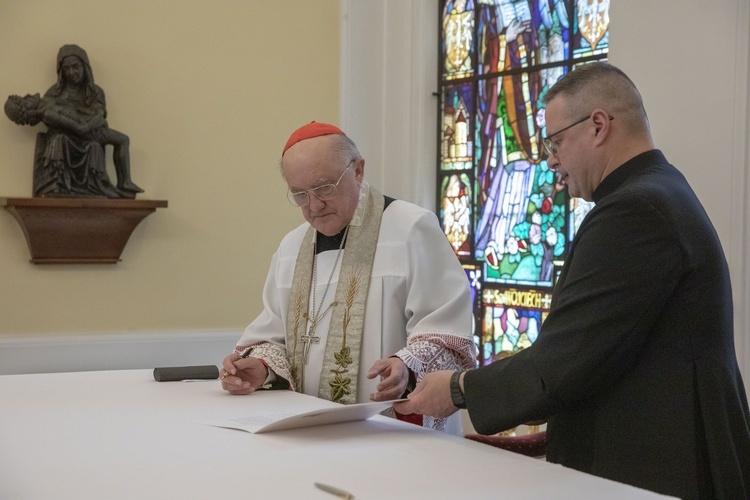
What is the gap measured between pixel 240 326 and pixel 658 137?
3014 mm

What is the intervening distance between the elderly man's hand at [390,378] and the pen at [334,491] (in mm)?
883

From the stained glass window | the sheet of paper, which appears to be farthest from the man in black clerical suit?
the stained glass window

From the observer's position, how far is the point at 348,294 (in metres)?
3.47

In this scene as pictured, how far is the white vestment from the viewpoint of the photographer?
10.5 feet

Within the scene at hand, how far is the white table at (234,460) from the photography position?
187cm

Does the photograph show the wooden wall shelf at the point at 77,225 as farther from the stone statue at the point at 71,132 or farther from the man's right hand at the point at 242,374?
the man's right hand at the point at 242,374

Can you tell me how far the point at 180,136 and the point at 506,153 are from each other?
202 centimetres

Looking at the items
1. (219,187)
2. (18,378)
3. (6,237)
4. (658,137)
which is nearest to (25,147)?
(6,237)

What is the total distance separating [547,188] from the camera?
538 cm

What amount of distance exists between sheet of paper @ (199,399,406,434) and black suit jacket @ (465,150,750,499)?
0.41m

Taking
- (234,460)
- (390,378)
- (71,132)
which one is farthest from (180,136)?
(234,460)

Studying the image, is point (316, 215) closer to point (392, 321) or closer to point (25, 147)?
point (392, 321)

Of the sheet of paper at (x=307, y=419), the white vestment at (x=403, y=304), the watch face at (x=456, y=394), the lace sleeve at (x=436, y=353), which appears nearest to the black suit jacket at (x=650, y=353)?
the watch face at (x=456, y=394)

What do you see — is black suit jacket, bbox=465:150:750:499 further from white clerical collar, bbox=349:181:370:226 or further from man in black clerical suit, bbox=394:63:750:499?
white clerical collar, bbox=349:181:370:226
